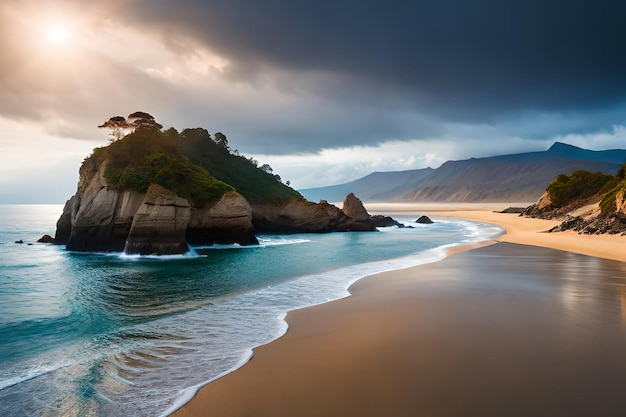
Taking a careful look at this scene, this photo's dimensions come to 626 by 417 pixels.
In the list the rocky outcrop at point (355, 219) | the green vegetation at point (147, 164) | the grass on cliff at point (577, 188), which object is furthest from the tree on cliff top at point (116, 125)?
the grass on cliff at point (577, 188)

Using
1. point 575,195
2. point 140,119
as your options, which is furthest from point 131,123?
point 575,195

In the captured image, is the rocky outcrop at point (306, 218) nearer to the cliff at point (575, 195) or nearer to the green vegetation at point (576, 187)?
the cliff at point (575, 195)

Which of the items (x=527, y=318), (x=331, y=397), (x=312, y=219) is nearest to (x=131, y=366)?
(x=331, y=397)

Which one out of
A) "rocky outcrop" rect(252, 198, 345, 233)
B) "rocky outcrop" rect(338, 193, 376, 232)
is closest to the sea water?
"rocky outcrop" rect(252, 198, 345, 233)

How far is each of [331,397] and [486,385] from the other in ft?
7.64

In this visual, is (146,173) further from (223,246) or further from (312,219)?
(312,219)

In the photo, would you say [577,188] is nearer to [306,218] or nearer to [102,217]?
[306,218]

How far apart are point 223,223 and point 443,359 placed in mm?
36186

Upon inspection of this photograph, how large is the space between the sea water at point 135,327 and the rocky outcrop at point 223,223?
50.9 ft

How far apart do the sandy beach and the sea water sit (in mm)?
1028

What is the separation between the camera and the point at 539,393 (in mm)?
5273

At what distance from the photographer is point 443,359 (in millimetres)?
6645

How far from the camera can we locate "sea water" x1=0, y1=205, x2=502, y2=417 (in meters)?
6.23

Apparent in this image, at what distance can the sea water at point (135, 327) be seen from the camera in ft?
20.5
